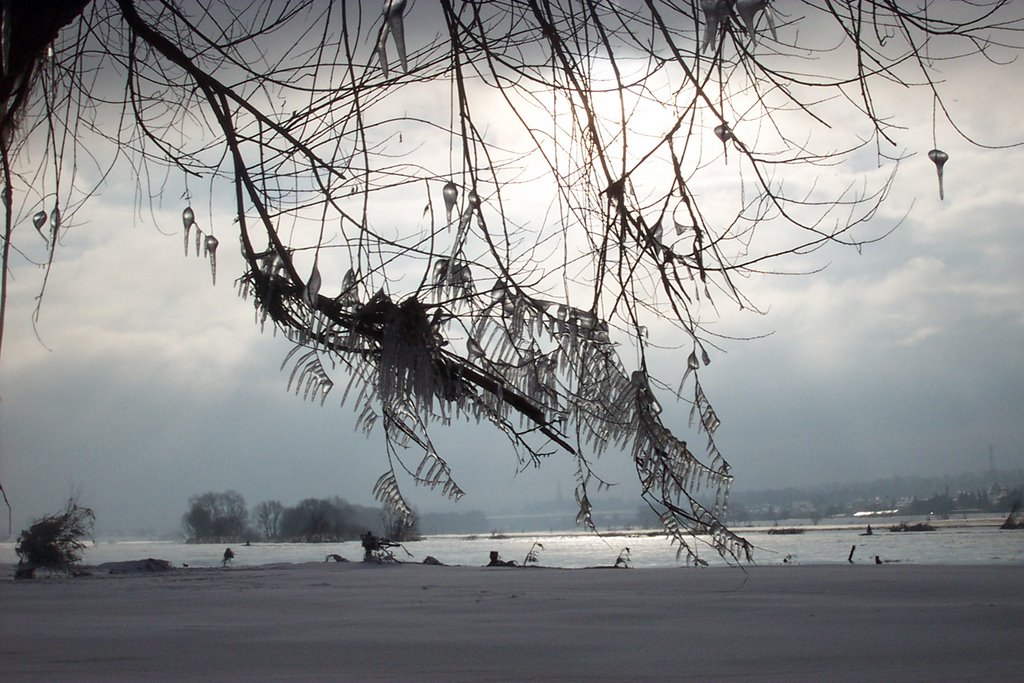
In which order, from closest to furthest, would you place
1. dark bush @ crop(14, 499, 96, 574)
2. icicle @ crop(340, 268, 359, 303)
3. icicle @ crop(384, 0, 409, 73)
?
icicle @ crop(384, 0, 409, 73), icicle @ crop(340, 268, 359, 303), dark bush @ crop(14, 499, 96, 574)

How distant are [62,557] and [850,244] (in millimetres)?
13692

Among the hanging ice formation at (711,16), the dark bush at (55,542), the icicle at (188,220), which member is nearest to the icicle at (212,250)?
the icicle at (188,220)

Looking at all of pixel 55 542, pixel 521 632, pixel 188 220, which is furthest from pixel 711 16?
pixel 55 542

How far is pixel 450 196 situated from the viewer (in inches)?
67.7

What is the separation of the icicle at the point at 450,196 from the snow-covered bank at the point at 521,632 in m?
1.81

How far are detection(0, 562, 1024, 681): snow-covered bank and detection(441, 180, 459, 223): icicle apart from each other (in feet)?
5.95

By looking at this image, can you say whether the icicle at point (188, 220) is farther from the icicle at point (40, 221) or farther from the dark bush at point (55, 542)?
the dark bush at point (55, 542)

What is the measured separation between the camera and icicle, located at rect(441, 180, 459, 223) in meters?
1.70

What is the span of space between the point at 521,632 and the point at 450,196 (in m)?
3.07

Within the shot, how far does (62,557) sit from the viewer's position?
12812mm

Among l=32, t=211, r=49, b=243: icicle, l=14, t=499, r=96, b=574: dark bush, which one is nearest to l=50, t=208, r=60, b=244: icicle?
l=32, t=211, r=49, b=243: icicle

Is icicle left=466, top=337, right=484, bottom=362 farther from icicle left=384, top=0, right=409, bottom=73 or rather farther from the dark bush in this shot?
the dark bush

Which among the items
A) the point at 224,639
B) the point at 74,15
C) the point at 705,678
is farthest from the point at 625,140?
the point at 224,639

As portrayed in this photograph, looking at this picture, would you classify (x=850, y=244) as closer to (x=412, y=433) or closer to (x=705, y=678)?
(x=412, y=433)
